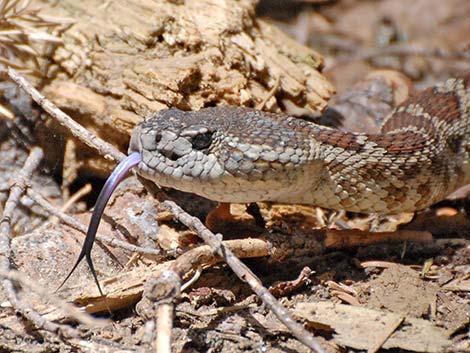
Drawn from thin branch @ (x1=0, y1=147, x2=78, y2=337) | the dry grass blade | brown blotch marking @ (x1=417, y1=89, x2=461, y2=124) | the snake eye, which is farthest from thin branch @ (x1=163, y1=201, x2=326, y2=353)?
brown blotch marking @ (x1=417, y1=89, x2=461, y2=124)

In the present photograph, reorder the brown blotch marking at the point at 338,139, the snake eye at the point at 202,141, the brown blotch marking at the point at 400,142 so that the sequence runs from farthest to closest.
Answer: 1. the brown blotch marking at the point at 400,142
2. the brown blotch marking at the point at 338,139
3. the snake eye at the point at 202,141

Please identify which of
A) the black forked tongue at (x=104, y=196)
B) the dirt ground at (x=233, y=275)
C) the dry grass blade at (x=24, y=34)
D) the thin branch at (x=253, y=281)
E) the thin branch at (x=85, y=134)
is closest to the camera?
the thin branch at (x=253, y=281)

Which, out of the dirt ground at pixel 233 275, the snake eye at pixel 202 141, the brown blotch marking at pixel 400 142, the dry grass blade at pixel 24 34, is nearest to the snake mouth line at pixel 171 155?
the snake eye at pixel 202 141

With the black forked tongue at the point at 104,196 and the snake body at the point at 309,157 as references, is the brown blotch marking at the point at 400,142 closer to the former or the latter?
the snake body at the point at 309,157

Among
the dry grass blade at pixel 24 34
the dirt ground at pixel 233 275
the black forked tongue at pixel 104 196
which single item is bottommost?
the dirt ground at pixel 233 275

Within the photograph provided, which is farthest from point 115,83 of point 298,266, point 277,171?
point 298,266

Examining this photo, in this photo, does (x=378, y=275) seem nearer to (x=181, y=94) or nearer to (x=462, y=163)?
(x=462, y=163)

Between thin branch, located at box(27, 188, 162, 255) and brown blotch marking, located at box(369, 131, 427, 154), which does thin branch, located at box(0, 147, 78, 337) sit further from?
brown blotch marking, located at box(369, 131, 427, 154)

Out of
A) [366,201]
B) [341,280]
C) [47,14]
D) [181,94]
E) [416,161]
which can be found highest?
→ [47,14]
